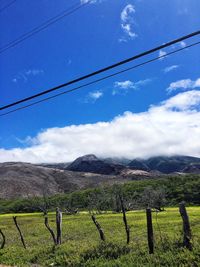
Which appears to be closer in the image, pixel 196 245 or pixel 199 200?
pixel 196 245

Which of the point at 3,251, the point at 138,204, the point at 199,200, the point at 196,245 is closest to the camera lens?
the point at 196,245

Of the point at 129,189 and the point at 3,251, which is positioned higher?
the point at 129,189

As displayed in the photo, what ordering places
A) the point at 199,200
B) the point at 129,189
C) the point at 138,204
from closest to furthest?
the point at 138,204 → the point at 199,200 → the point at 129,189

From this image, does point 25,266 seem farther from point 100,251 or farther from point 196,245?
point 196,245

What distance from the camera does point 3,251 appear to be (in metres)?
22.2

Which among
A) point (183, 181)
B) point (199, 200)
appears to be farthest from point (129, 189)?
point (199, 200)

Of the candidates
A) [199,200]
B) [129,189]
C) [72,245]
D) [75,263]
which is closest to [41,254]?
[72,245]

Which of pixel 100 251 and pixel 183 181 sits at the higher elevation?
pixel 183 181

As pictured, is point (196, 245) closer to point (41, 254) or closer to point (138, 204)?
point (41, 254)

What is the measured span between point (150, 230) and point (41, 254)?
609 cm

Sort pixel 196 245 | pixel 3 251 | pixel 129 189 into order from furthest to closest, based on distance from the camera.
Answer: pixel 129 189, pixel 3 251, pixel 196 245

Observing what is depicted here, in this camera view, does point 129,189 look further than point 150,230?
Yes

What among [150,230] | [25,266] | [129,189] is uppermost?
[129,189]

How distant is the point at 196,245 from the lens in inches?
587
